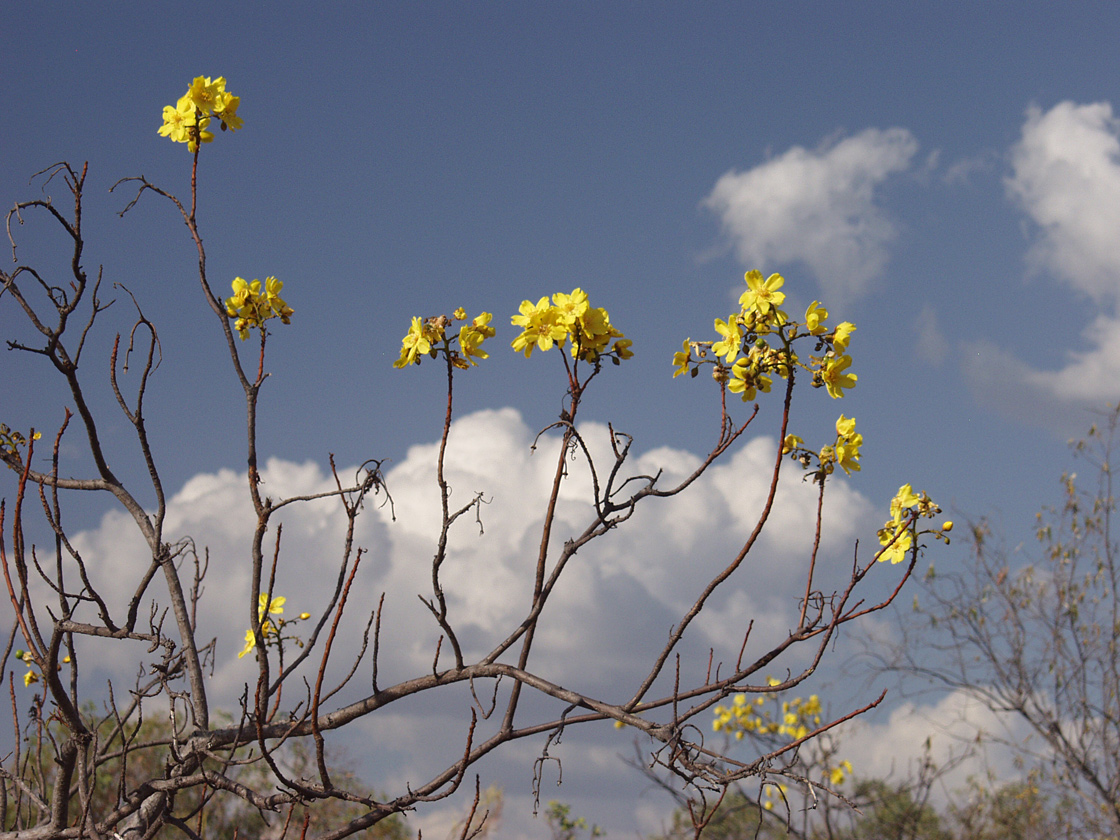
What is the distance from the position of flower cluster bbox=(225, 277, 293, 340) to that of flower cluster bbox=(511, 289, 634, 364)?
2.89 feet

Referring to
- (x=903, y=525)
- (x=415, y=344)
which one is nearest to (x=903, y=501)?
(x=903, y=525)

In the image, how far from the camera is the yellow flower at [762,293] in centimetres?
204

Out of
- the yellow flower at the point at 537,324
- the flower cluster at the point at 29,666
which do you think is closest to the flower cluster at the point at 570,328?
the yellow flower at the point at 537,324

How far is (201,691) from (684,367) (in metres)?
1.52

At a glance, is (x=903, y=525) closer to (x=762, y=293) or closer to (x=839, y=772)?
(x=762, y=293)

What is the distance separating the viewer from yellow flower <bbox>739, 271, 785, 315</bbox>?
2043mm

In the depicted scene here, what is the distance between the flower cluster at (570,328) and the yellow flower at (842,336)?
482mm

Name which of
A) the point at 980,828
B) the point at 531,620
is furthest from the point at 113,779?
the point at 531,620

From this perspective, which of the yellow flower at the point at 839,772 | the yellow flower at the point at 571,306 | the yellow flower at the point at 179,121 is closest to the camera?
the yellow flower at the point at 571,306

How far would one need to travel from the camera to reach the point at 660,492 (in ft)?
6.87

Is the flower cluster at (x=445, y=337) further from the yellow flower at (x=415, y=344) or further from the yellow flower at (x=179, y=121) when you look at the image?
the yellow flower at (x=179, y=121)

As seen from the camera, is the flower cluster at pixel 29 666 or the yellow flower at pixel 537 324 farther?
the flower cluster at pixel 29 666

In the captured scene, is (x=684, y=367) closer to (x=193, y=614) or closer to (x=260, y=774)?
(x=193, y=614)

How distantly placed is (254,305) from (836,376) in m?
1.63
